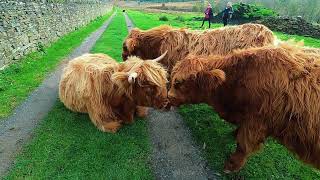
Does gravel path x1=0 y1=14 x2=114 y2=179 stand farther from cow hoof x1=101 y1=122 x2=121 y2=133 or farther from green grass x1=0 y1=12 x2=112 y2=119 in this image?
cow hoof x1=101 y1=122 x2=121 y2=133

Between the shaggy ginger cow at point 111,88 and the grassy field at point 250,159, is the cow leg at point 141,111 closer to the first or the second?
the shaggy ginger cow at point 111,88

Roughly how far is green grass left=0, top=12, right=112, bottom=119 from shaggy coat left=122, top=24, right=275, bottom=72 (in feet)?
9.87

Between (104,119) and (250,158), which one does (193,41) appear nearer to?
(104,119)

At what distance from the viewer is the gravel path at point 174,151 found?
16.3 ft

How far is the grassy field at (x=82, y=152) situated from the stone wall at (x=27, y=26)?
17.0 ft

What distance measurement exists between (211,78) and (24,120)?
422 cm

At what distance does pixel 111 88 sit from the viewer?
6129mm

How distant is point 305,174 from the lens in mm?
5043

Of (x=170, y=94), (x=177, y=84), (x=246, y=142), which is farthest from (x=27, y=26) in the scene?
(x=246, y=142)

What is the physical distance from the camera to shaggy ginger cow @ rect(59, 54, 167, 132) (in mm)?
5547

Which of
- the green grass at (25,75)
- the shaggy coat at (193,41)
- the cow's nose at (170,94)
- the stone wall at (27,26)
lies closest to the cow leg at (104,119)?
the cow's nose at (170,94)

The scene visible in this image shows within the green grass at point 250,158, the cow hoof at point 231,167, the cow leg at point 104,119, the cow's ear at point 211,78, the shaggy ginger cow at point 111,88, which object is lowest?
the green grass at point 250,158

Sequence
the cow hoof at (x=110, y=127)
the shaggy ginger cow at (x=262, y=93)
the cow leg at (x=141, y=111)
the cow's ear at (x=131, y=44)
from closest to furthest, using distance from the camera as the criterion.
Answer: the shaggy ginger cow at (x=262, y=93) → the cow hoof at (x=110, y=127) → the cow leg at (x=141, y=111) → the cow's ear at (x=131, y=44)

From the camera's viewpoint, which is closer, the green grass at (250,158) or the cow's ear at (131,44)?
the green grass at (250,158)
